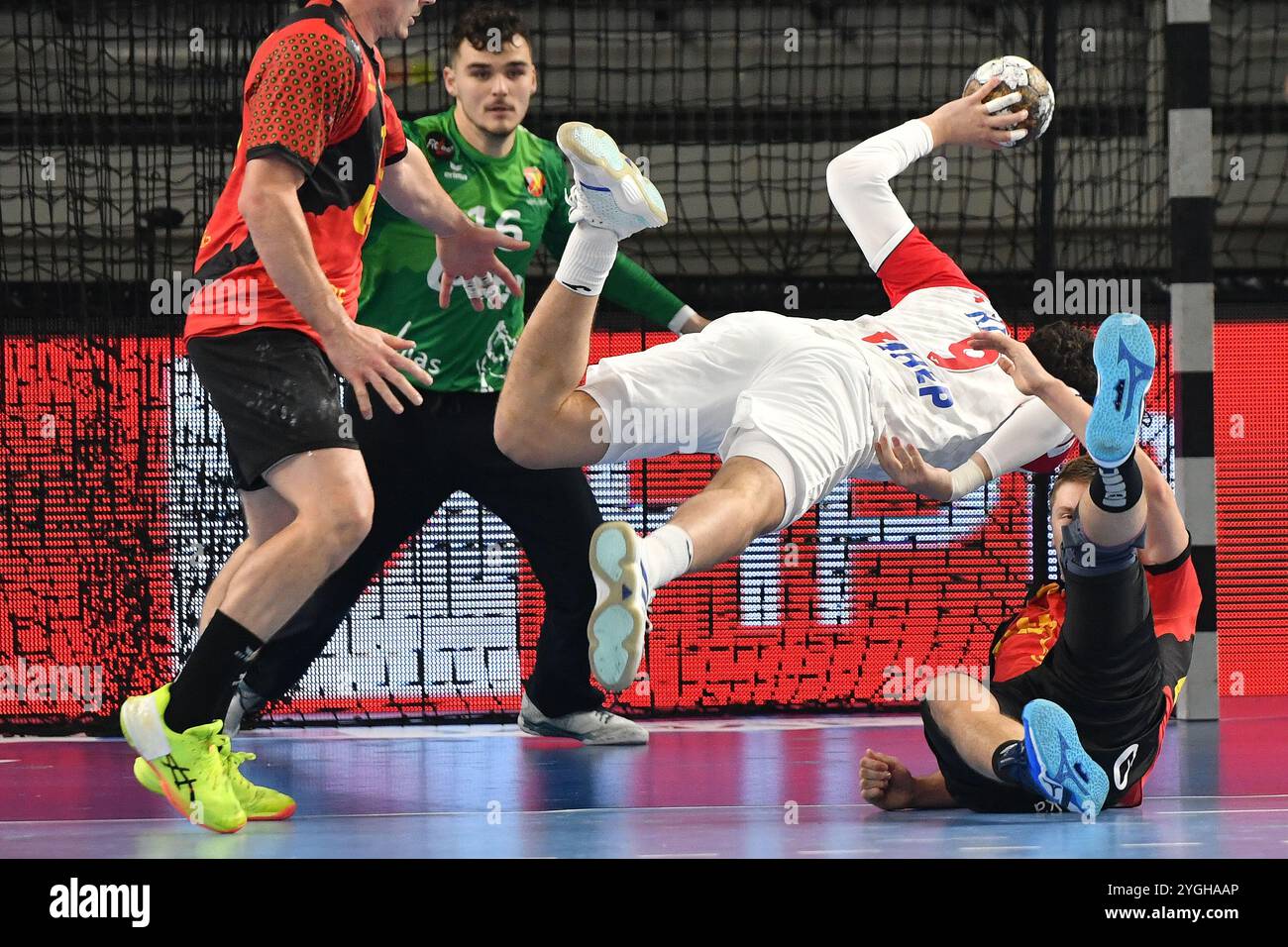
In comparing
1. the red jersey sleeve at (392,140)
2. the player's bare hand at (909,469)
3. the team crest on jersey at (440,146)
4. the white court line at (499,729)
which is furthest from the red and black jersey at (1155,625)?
the team crest on jersey at (440,146)

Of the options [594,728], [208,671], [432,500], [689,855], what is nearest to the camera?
[689,855]

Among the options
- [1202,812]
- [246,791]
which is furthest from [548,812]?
[1202,812]

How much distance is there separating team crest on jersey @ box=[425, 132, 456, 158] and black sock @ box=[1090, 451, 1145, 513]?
248 centimetres

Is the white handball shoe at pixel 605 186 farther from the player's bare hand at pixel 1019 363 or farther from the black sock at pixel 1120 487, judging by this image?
the black sock at pixel 1120 487

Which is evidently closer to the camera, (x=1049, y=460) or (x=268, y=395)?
(x=268, y=395)

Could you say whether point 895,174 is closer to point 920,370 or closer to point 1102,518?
point 920,370

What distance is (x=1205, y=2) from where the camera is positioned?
18.7 feet

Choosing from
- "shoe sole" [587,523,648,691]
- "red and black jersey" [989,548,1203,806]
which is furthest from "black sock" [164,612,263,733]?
"red and black jersey" [989,548,1203,806]

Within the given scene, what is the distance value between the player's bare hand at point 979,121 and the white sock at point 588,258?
1.24m

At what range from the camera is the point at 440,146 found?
16.0 feet

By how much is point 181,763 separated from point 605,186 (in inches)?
59.6

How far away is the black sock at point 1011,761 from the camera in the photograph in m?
3.34

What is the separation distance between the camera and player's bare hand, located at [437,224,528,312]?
13.6ft

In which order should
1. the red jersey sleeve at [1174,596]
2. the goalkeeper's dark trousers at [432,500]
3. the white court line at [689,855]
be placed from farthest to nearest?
1. the goalkeeper's dark trousers at [432,500]
2. the red jersey sleeve at [1174,596]
3. the white court line at [689,855]
